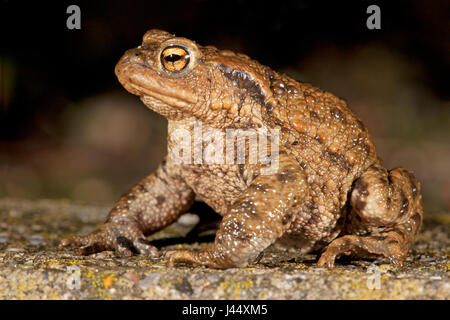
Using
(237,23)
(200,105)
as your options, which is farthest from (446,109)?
(200,105)

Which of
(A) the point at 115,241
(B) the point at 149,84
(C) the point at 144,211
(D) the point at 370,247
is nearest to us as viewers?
(B) the point at 149,84

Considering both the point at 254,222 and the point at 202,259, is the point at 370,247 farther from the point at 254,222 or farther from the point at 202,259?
the point at 202,259

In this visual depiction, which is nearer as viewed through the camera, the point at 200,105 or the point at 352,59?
the point at 200,105

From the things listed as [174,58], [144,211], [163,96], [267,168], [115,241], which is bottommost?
[115,241]

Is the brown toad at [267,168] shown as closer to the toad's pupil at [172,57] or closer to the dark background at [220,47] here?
the toad's pupil at [172,57]

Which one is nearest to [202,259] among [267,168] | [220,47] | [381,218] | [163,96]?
[267,168]

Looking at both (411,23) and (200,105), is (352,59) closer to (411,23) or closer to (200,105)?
(411,23)

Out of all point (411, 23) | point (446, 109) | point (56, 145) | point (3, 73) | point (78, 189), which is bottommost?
point (78, 189)
